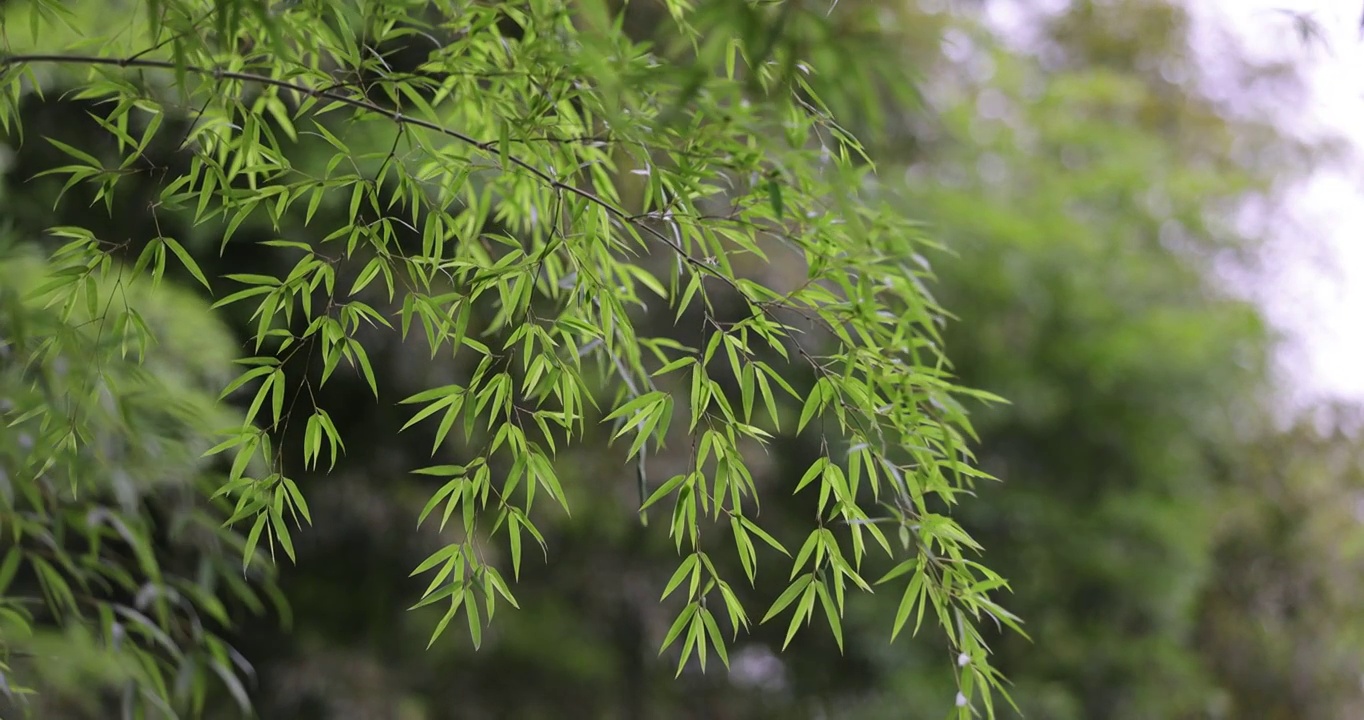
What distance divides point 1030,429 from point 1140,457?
47 cm

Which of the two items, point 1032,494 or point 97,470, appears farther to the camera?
point 1032,494

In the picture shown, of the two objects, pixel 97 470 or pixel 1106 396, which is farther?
pixel 1106 396

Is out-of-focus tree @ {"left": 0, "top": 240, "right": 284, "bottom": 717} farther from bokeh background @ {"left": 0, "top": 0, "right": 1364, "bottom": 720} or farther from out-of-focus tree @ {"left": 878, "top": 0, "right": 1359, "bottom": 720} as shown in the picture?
out-of-focus tree @ {"left": 878, "top": 0, "right": 1359, "bottom": 720}

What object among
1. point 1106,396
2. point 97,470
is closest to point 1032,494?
point 1106,396

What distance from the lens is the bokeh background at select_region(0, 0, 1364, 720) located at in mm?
3730

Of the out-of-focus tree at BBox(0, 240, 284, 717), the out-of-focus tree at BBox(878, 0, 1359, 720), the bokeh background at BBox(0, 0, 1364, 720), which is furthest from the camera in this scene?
the out-of-focus tree at BBox(878, 0, 1359, 720)

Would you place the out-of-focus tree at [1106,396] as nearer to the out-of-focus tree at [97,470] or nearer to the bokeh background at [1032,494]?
the bokeh background at [1032,494]

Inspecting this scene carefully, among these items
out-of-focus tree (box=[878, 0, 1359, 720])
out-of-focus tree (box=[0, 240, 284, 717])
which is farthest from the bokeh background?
out-of-focus tree (box=[0, 240, 284, 717])

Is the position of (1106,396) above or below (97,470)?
below

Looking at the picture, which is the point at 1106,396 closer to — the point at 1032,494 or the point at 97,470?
the point at 1032,494

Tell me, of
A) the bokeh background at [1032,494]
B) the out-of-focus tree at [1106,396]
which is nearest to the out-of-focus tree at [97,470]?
the bokeh background at [1032,494]

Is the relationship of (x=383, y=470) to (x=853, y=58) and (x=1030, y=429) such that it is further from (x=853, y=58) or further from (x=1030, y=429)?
(x=853, y=58)

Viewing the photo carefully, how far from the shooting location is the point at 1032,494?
4.61m

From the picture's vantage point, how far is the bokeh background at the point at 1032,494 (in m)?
3.73
